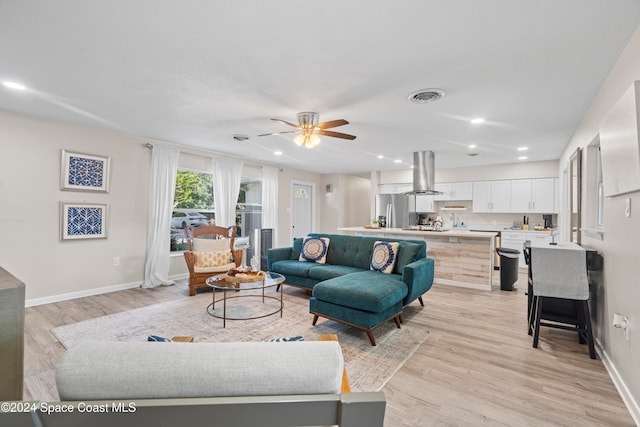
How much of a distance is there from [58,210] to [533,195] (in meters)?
8.34

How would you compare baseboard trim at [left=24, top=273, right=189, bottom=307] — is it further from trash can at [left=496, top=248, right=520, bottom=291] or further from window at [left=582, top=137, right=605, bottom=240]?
window at [left=582, top=137, right=605, bottom=240]

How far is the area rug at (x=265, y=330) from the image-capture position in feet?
7.96

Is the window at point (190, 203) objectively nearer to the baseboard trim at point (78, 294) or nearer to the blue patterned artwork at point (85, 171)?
the baseboard trim at point (78, 294)

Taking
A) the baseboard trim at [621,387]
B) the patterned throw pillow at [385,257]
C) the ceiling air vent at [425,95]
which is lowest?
the baseboard trim at [621,387]

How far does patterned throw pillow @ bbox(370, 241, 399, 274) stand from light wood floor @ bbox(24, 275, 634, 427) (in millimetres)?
733

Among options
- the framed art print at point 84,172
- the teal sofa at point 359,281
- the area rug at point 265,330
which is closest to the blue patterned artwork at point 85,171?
the framed art print at point 84,172

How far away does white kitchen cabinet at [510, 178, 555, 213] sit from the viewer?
6270 mm

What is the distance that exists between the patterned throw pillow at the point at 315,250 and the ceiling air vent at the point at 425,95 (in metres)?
2.34

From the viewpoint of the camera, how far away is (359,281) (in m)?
3.11

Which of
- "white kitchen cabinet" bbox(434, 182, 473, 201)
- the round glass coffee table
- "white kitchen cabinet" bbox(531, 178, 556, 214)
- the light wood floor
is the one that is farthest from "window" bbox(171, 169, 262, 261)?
"white kitchen cabinet" bbox(531, 178, 556, 214)

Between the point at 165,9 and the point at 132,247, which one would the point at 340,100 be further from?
the point at 132,247

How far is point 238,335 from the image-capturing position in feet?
9.48

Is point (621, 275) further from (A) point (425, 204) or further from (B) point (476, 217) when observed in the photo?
(A) point (425, 204)

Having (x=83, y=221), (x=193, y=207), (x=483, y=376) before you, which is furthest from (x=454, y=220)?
(x=83, y=221)
